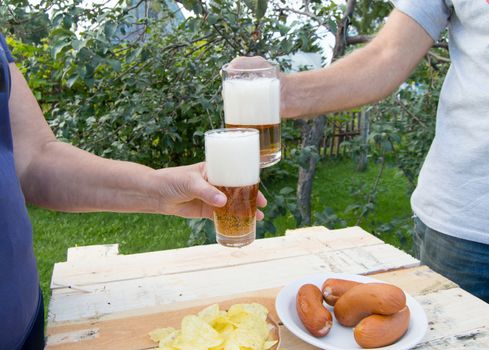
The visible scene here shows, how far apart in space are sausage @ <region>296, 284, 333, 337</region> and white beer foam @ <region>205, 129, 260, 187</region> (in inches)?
12.3

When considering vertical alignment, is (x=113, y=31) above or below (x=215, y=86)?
above

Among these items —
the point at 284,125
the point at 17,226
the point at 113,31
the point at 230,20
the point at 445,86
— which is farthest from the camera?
the point at 284,125

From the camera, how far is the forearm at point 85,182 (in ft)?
4.47

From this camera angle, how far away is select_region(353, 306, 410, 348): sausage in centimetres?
109

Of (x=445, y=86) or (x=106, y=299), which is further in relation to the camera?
(x=445, y=86)

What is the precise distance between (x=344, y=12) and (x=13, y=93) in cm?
240

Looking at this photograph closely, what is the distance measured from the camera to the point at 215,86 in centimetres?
323

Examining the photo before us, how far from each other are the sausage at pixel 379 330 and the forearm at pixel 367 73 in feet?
2.54

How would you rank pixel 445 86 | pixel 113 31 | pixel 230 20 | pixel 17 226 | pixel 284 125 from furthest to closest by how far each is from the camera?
pixel 284 125
pixel 230 20
pixel 113 31
pixel 445 86
pixel 17 226

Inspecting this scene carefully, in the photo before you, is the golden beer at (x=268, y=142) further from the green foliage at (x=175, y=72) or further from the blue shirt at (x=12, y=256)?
the green foliage at (x=175, y=72)

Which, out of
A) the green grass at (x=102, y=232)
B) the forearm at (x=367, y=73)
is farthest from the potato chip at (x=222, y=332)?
the green grass at (x=102, y=232)

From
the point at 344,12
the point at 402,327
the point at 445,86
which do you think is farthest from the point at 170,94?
the point at 402,327

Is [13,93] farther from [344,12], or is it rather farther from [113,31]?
[344,12]

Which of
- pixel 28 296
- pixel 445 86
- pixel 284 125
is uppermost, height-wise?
pixel 445 86
